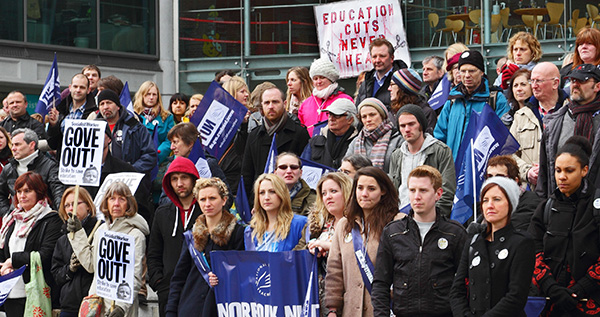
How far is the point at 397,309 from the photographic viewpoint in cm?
679

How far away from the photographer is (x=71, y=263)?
367 inches

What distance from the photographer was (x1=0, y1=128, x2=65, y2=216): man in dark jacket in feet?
36.0

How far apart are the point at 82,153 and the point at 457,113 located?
139 inches

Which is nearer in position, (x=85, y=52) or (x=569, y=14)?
(x=569, y=14)

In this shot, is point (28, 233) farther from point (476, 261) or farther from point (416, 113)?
point (476, 261)

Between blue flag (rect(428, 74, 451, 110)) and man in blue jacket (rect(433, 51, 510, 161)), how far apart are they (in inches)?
33.4

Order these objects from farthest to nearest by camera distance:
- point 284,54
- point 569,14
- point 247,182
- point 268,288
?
1. point 284,54
2. point 569,14
3. point 247,182
4. point 268,288

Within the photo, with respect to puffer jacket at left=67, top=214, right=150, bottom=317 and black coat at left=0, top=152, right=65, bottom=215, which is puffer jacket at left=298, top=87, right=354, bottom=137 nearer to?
puffer jacket at left=67, top=214, right=150, bottom=317

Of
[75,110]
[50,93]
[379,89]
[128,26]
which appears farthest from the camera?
[128,26]

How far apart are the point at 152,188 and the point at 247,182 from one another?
5.61ft

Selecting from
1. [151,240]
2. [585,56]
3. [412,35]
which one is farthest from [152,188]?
[412,35]

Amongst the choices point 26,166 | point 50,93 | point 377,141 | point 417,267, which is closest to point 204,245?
point 377,141

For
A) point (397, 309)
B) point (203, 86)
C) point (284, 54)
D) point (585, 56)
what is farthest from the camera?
point (203, 86)

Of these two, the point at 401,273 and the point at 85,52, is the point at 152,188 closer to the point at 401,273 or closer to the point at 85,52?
the point at 401,273
